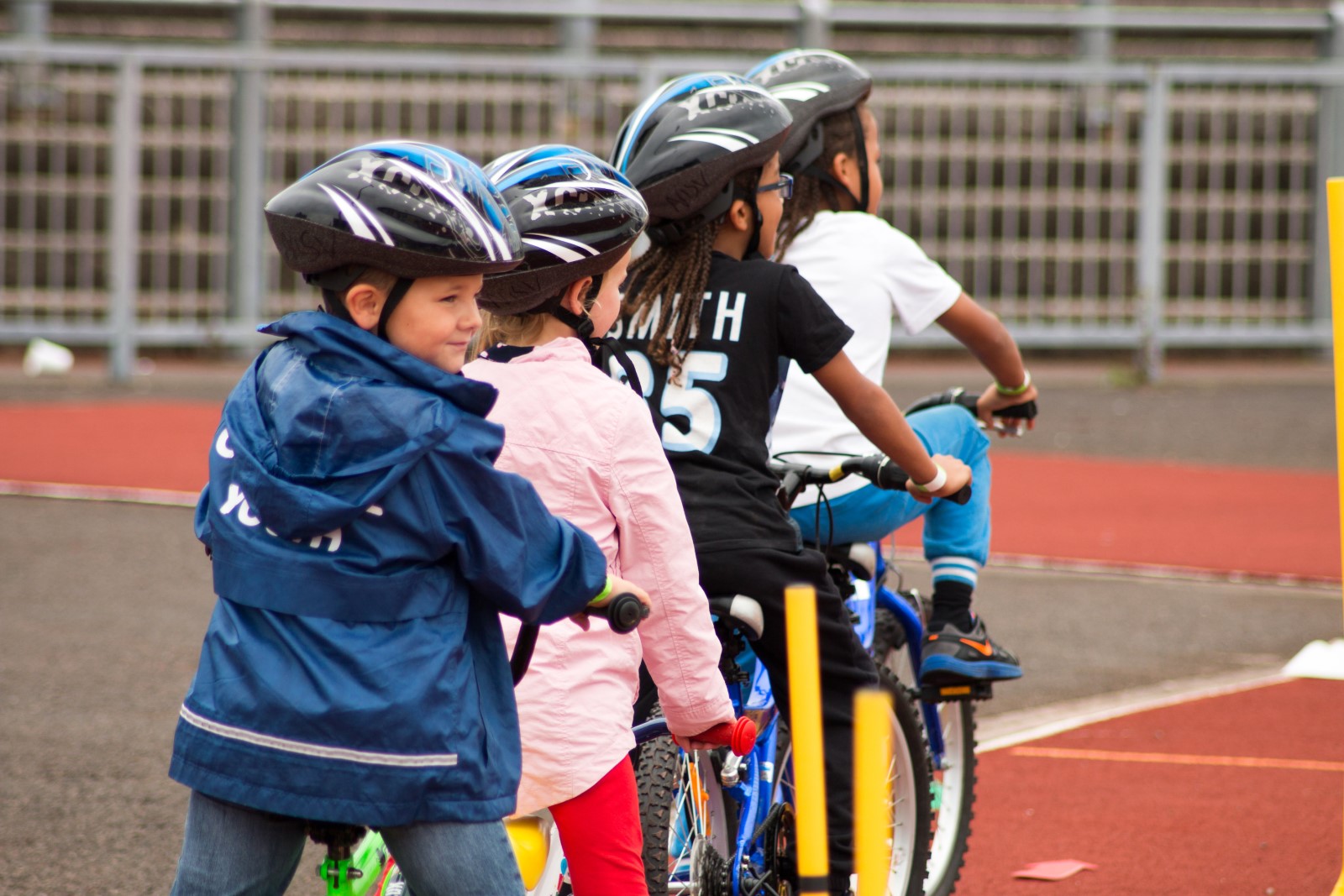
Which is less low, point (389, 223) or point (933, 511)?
point (389, 223)

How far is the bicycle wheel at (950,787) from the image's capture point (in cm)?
433

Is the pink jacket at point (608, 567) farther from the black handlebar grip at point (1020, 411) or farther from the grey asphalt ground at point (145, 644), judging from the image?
the grey asphalt ground at point (145, 644)

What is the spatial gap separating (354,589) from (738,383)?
47.1 inches

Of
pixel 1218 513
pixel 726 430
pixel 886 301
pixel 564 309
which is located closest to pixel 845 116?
pixel 886 301

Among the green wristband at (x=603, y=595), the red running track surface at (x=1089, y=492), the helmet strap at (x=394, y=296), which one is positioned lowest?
the red running track surface at (x=1089, y=492)

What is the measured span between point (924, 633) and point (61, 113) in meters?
12.7

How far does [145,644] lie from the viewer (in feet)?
22.8

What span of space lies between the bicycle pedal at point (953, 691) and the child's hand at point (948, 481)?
64cm

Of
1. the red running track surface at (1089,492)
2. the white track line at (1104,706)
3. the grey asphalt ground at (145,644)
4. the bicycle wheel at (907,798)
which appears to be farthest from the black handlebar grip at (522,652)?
the red running track surface at (1089,492)

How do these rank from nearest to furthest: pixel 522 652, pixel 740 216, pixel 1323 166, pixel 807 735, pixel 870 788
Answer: pixel 870 788
pixel 807 735
pixel 522 652
pixel 740 216
pixel 1323 166

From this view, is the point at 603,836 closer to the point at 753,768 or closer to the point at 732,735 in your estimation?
the point at 732,735

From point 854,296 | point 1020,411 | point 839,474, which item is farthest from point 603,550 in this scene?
point 1020,411

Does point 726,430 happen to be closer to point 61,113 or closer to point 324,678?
point 324,678

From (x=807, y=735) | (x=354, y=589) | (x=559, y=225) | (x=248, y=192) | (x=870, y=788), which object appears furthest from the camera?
(x=248, y=192)
